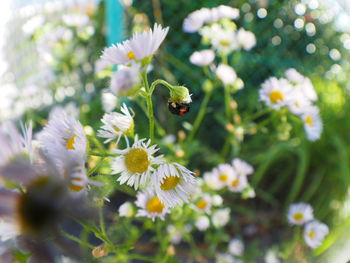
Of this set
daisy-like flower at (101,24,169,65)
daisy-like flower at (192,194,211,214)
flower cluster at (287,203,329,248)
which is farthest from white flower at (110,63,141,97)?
flower cluster at (287,203,329,248)

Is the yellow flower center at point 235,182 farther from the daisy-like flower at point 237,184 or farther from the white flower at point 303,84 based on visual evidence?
the white flower at point 303,84

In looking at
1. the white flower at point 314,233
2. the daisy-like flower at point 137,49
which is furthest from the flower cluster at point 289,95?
the daisy-like flower at point 137,49

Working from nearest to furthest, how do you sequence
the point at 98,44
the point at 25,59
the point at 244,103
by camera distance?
the point at 244,103
the point at 98,44
the point at 25,59

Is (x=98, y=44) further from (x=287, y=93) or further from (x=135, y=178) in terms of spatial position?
(x=135, y=178)

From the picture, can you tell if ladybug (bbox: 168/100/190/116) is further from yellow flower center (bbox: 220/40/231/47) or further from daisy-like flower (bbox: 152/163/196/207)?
yellow flower center (bbox: 220/40/231/47)

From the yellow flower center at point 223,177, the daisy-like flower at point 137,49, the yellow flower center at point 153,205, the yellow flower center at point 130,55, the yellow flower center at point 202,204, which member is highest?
the daisy-like flower at point 137,49

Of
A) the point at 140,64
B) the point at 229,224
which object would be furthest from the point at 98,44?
the point at 140,64

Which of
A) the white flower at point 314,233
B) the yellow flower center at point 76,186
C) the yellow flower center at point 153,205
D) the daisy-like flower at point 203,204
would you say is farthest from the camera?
the white flower at point 314,233
